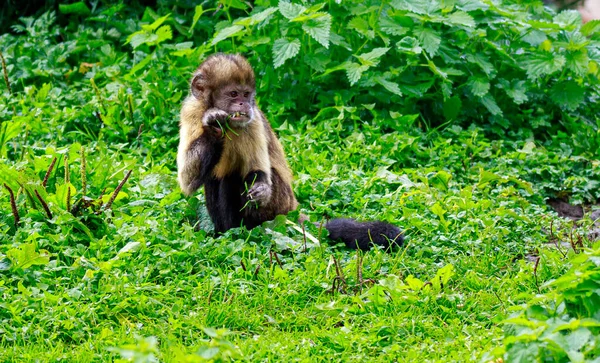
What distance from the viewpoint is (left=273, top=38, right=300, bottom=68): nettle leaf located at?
6.91 metres

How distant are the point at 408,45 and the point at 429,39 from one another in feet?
0.57

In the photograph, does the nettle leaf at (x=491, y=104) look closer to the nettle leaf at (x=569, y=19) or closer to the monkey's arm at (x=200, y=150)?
the nettle leaf at (x=569, y=19)

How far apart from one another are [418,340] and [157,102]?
12.3 ft

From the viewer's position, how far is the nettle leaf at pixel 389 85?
7051 mm

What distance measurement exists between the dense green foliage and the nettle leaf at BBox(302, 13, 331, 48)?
26mm

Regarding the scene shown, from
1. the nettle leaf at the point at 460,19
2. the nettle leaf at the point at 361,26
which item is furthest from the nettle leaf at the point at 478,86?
the nettle leaf at the point at 361,26

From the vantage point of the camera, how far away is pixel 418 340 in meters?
4.33

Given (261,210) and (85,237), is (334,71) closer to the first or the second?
(261,210)

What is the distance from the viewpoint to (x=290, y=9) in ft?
23.0

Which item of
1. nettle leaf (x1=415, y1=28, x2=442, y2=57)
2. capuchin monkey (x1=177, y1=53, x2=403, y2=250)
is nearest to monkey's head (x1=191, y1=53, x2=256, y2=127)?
capuchin monkey (x1=177, y1=53, x2=403, y2=250)

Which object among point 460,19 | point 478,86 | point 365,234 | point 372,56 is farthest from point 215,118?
point 478,86

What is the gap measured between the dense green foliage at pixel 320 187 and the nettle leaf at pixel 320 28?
1.0 inches

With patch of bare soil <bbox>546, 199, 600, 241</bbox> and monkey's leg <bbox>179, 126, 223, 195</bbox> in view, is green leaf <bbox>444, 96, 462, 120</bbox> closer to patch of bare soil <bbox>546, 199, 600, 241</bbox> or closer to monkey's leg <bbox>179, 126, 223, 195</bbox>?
patch of bare soil <bbox>546, 199, 600, 241</bbox>

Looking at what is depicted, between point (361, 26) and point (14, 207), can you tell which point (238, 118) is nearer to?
point (14, 207)
